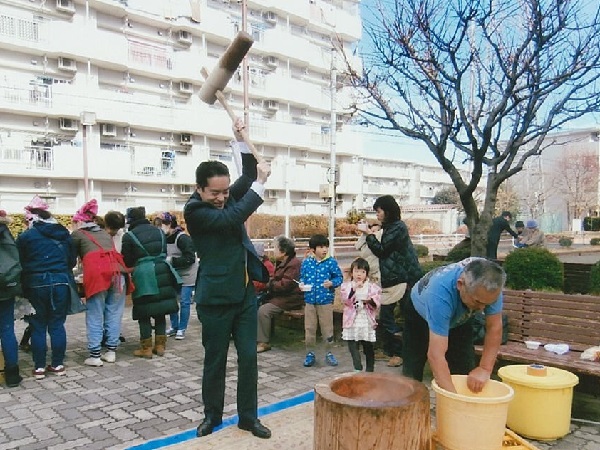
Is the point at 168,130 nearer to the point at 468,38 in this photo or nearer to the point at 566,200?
the point at 468,38

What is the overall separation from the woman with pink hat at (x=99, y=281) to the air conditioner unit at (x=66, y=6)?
23717 mm

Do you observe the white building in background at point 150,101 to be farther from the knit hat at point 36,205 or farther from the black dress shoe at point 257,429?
the black dress shoe at point 257,429

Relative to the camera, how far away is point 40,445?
386 centimetres

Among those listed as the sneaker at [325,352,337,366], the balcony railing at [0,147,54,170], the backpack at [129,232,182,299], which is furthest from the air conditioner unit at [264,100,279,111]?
the sneaker at [325,352,337,366]

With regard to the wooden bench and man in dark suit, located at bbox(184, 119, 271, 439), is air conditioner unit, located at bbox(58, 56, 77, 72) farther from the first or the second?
the wooden bench

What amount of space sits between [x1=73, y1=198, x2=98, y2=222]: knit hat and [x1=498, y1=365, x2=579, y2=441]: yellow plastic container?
486 cm

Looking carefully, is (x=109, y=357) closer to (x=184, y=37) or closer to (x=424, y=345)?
(x=424, y=345)

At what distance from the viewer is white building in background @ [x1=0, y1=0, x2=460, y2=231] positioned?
24.5 meters

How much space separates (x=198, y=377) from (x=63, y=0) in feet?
84.6

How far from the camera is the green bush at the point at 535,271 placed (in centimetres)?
716

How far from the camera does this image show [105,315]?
6160 millimetres

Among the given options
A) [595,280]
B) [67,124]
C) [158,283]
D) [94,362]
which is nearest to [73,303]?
[94,362]

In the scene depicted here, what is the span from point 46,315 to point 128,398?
4.65ft

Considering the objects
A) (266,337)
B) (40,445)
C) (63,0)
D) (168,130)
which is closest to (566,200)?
(168,130)
